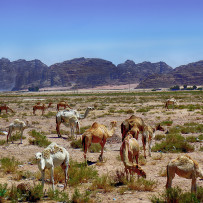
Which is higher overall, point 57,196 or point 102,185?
point 57,196

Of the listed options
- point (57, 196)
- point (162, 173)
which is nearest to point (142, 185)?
point (162, 173)

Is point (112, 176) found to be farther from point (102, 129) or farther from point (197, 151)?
point (197, 151)

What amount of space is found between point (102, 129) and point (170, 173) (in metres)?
4.36

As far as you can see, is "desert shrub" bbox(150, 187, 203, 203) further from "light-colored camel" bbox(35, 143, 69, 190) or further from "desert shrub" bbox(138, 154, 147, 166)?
"desert shrub" bbox(138, 154, 147, 166)

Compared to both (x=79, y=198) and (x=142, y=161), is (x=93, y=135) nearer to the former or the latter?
(x=142, y=161)

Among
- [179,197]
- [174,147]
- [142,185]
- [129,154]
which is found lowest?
[174,147]

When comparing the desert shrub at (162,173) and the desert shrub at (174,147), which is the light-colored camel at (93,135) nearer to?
the desert shrub at (162,173)

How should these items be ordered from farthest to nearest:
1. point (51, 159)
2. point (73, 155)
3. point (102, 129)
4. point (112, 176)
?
point (73, 155) < point (102, 129) < point (112, 176) < point (51, 159)

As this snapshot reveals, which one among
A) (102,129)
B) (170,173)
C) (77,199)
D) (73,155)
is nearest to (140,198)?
(170,173)

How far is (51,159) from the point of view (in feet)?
21.5

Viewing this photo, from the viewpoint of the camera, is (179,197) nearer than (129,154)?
Yes

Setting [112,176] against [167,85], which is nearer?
[112,176]

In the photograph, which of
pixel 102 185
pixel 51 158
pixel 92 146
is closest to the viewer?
pixel 51 158

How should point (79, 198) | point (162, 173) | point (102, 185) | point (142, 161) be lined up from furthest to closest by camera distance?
point (142, 161) → point (162, 173) → point (102, 185) → point (79, 198)
